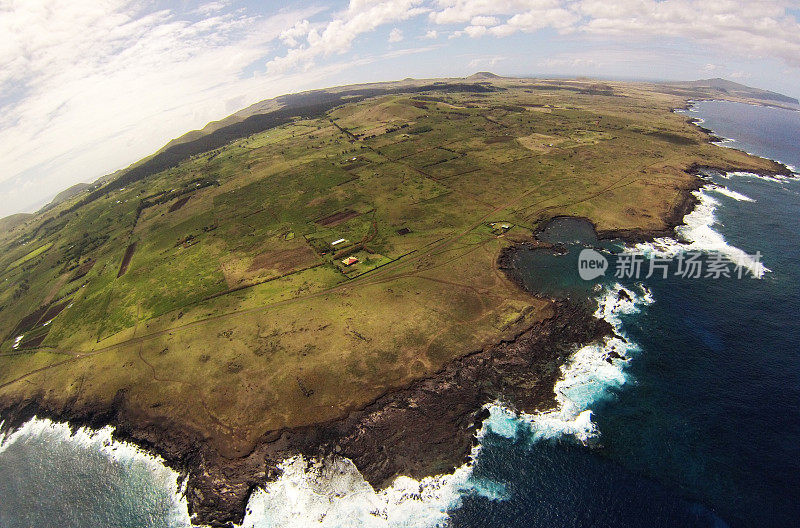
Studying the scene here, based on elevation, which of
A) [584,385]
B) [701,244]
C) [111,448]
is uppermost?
[701,244]

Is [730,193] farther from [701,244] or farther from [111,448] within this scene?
[111,448]

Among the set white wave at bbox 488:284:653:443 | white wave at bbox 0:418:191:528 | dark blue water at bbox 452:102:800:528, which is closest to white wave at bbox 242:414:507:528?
dark blue water at bbox 452:102:800:528

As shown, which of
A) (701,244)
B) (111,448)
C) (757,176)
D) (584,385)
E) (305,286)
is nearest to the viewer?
(584,385)

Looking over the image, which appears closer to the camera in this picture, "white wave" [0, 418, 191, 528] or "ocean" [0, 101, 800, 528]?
"ocean" [0, 101, 800, 528]

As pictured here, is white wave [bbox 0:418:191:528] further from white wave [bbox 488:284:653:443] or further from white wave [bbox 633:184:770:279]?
white wave [bbox 633:184:770:279]

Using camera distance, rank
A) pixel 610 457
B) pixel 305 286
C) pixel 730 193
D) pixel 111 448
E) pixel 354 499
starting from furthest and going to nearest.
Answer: pixel 730 193
pixel 305 286
pixel 111 448
pixel 610 457
pixel 354 499

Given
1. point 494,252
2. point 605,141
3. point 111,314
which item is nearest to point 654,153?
point 605,141

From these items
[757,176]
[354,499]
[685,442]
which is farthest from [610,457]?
[757,176]
